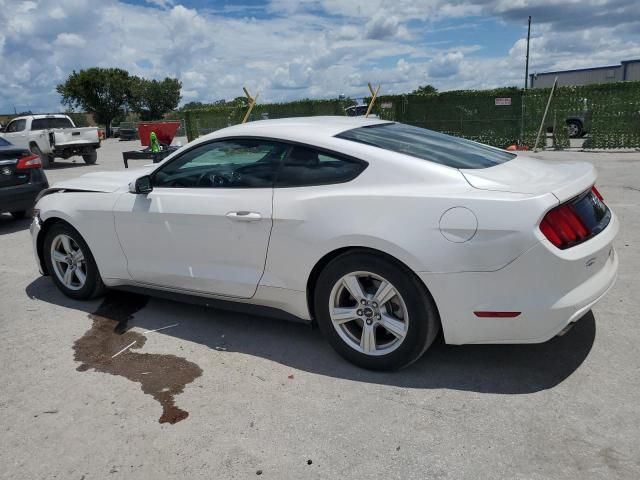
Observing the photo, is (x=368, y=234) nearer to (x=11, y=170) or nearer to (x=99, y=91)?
(x=11, y=170)

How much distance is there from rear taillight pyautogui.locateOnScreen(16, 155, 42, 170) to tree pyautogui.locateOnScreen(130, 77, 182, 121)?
5658cm

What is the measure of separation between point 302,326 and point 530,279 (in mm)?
1908

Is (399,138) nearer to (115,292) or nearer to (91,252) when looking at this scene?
(91,252)

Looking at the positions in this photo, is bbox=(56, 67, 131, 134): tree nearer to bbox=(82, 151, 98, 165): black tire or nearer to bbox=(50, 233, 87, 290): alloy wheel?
bbox=(82, 151, 98, 165): black tire

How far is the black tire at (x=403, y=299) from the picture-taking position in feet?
10.1

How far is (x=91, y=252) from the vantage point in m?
4.60

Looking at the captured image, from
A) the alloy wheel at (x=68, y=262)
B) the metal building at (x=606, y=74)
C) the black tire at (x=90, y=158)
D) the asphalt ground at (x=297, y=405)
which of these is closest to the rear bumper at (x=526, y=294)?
the asphalt ground at (x=297, y=405)

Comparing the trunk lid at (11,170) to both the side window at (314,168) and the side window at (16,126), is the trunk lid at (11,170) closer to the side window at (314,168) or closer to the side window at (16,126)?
the side window at (314,168)

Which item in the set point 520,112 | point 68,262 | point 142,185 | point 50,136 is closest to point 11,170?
point 68,262

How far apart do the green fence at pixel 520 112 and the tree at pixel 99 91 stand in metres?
44.7

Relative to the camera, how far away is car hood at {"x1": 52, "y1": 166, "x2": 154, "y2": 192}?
177 inches

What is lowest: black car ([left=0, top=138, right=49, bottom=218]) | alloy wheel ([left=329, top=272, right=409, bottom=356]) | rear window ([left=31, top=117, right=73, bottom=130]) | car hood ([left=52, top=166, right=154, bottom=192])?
alloy wheel ([left=329, top=272, right=409, bottom=356])

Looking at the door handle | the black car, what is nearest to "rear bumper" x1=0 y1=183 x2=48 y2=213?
the black car

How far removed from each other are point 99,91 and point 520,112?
52466 millimetres
